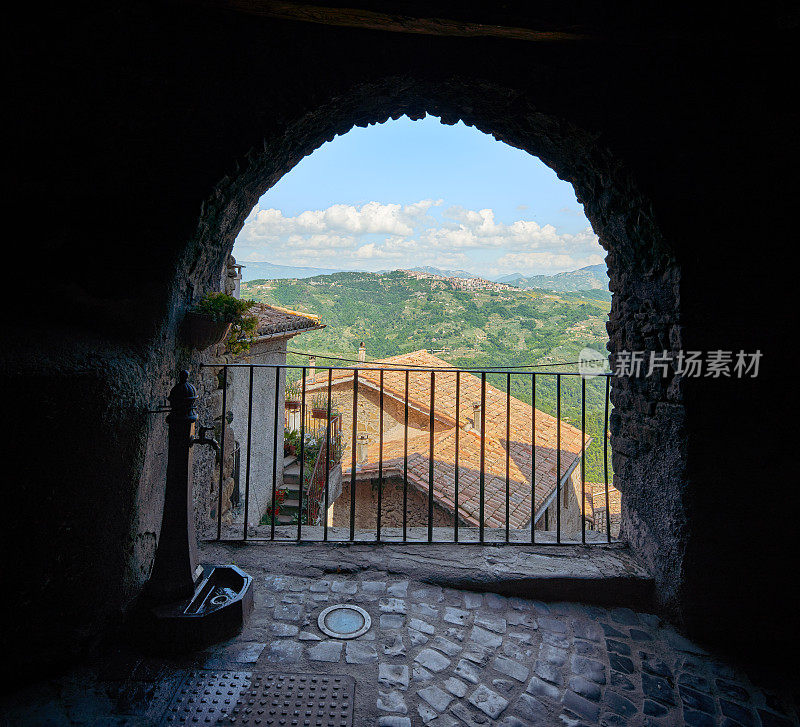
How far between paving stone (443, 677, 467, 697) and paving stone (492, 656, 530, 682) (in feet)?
0.68

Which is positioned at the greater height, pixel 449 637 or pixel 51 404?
pixel 51 404

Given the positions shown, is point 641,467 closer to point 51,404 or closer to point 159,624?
point 159,624

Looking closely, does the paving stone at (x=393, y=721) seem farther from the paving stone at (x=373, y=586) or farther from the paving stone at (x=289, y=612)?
the paving stone at (x=373, y=586)

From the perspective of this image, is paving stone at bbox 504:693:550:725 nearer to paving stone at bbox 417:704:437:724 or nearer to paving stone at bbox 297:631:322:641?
paving stone at bbox 417:704:437:724

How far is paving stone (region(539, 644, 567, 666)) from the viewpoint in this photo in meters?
2.16

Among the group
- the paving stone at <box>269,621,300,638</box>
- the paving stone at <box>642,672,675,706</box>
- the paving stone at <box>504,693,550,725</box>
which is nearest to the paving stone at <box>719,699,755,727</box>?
the paving stone at <box>642,672,675,706</box>

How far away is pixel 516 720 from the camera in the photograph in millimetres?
1832

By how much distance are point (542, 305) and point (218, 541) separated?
2410 cm

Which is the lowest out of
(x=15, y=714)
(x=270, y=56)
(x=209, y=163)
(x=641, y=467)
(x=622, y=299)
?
(x=15, y=714)

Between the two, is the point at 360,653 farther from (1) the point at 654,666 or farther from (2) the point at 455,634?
(1) the point at 654,666

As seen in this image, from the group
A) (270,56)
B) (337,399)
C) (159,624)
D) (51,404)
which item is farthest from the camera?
(337,399)

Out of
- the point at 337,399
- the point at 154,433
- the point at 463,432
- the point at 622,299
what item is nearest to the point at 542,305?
the point at 337,399

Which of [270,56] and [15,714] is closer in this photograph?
[15,714]

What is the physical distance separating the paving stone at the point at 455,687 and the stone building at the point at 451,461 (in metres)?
1.63
